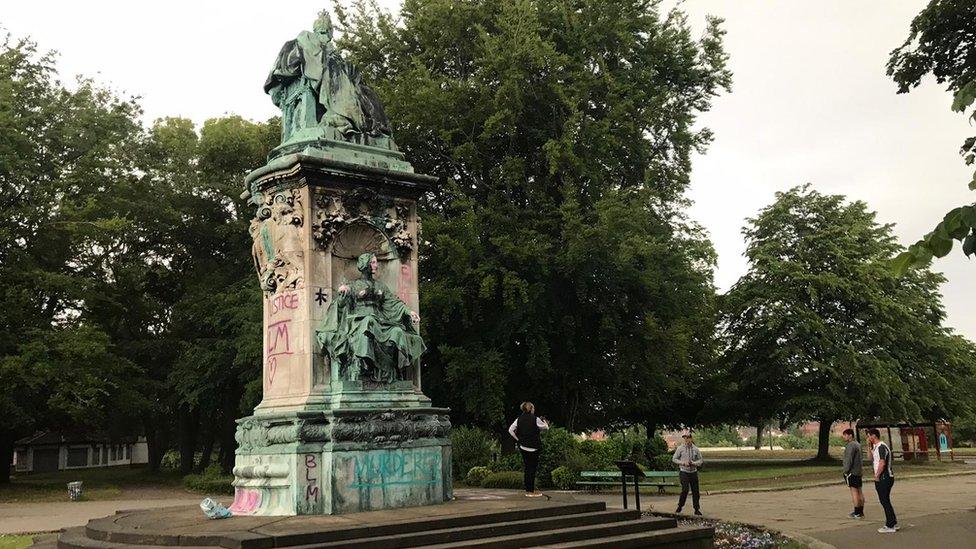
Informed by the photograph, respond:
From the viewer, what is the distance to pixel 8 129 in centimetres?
2970

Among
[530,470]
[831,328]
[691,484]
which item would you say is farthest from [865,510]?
[831,328]

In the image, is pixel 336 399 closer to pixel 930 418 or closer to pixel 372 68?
pixel 372 68

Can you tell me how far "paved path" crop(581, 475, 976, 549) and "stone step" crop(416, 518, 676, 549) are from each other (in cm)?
278

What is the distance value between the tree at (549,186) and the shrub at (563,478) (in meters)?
2.76

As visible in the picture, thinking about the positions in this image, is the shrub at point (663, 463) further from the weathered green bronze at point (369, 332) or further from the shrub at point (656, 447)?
the weathered green bronze at point (369, 332)

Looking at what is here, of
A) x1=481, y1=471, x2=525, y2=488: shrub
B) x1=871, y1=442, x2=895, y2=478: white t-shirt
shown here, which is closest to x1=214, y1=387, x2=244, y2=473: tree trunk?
x1=481, y1=471, x2=525, y2=488: shrub

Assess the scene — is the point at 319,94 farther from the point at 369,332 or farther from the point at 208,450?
the point at 208,450

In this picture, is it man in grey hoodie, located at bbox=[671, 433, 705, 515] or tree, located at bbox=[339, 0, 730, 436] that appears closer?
man in grey hoodie, located at bbox=[671, 433, 705, 515]

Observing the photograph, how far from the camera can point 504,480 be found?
2281 centimetres

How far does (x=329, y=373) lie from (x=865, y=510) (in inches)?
429

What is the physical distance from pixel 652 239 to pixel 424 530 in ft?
57.2

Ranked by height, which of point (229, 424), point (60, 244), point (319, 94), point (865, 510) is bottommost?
point (865, 510)

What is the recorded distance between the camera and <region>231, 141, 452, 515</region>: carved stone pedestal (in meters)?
11.4

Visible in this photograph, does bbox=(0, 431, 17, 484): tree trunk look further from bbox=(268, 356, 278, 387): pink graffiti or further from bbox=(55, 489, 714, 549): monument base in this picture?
bbox=(268, 356, 278, 387): pink graffiti
